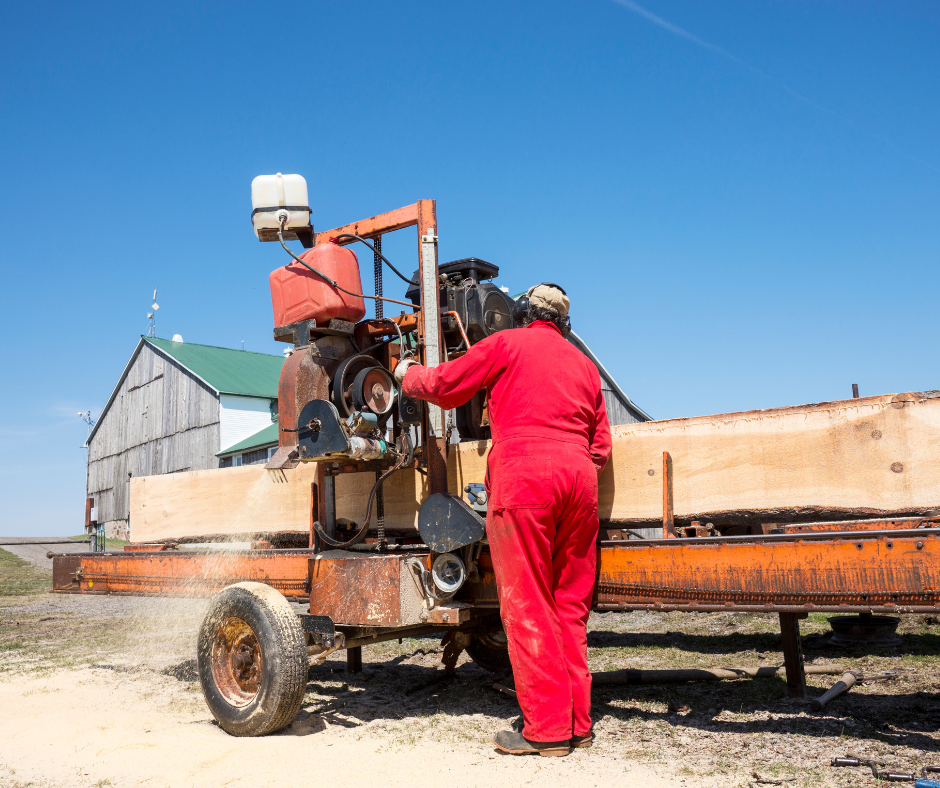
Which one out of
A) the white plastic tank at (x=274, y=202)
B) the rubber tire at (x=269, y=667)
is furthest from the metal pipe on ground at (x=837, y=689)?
the white plastic tank at (x=274, y=202)

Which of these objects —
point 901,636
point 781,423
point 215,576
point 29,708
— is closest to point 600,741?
point 781,423

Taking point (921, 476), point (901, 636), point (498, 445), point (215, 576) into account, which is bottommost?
point (901, 636)

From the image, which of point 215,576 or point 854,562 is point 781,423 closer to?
point 854,562

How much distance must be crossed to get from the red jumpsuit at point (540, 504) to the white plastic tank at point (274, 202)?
145 cm

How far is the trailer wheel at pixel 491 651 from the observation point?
513 cm

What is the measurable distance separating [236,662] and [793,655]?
3058 mm

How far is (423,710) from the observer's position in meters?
4.54

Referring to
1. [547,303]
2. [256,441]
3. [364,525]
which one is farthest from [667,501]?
[256,441]

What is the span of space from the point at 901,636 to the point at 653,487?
396cm

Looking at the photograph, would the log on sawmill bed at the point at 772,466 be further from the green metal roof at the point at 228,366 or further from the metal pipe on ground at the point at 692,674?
the green metal roof at the point at 228,366

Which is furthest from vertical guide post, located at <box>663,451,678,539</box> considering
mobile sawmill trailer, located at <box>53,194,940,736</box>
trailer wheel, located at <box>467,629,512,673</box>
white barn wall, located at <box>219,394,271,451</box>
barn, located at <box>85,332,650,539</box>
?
white barn wall, located at <box>219,394,271,451</box>

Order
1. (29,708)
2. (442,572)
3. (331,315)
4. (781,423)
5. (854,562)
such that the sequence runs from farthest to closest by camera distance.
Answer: (29,708), (331,315), (442,572), (781,423), (854,562)

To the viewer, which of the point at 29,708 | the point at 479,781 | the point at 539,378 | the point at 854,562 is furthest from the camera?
the point at 29,708

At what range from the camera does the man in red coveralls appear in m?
3.46
